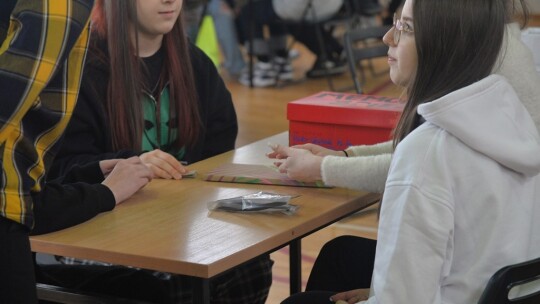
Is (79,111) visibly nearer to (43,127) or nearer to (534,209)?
(43,127)

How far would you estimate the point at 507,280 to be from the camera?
148 cm

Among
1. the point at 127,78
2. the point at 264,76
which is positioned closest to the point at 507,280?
the point at 127,78

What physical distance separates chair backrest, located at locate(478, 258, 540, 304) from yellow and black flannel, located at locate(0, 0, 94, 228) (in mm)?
713

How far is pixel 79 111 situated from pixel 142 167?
1.38ft

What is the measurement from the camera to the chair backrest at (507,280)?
4.84 ft

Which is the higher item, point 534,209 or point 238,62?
point 534,209

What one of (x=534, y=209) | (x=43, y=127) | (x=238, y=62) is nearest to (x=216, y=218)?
(x=43, y=127)

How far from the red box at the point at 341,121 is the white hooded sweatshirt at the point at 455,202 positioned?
0.70 m

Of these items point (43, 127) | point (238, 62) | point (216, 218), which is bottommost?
point (238, 62)

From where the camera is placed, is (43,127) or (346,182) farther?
(346,182)

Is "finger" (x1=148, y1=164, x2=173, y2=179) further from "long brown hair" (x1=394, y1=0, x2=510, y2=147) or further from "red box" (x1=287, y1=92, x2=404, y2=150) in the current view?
"long brown hair" (x1=394, y1=0, x2=510, y2=147)

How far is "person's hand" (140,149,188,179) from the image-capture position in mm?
2084

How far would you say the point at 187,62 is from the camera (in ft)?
8.23

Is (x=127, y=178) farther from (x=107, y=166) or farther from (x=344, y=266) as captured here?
(x=344, y=266)
